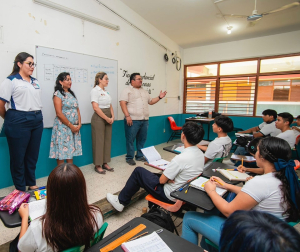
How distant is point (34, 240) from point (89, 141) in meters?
2.52

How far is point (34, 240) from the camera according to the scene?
84 centimetres

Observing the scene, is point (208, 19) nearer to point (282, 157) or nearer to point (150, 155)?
point (150, 155)

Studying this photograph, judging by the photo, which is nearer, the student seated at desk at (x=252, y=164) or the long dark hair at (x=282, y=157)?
the long dark hair at (x=282, y=157)

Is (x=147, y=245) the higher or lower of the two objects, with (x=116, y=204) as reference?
higher

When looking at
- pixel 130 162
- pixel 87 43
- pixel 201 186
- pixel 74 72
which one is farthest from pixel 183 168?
pixel 87 43

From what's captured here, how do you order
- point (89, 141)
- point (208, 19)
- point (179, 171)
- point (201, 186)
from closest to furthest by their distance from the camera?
1. point (201, 186)
2. point (179, 171)
3. point (89, 141)
4. point (208, 19)

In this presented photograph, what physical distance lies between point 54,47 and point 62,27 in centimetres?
32

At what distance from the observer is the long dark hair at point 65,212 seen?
2.84ft

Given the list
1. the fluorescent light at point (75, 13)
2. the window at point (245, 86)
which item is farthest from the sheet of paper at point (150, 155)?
the window at point (245, 86)

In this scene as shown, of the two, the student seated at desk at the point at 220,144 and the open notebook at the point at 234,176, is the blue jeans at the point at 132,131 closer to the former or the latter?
the student seated at desk at the point at 220,144

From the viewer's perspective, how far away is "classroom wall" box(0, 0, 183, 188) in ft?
7.54

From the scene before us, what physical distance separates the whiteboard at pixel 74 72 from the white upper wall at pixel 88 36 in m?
0.08

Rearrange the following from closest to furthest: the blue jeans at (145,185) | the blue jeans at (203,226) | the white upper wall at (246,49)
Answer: the blue jeans at (203,226) → the blue jeans at (145,185) → the white upper wall at (246,49)

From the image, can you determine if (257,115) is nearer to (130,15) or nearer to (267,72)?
(267,72)
